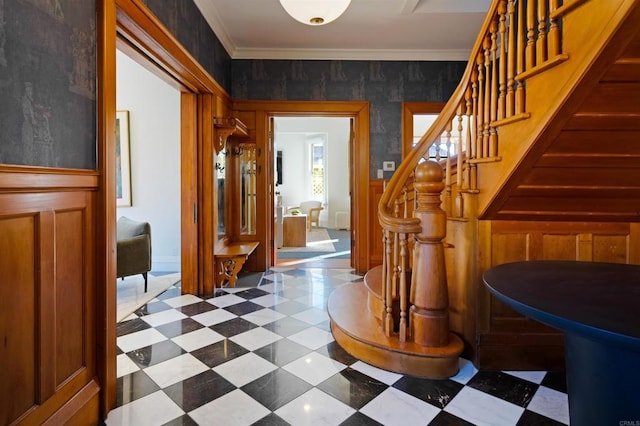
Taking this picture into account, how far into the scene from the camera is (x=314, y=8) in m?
2.13

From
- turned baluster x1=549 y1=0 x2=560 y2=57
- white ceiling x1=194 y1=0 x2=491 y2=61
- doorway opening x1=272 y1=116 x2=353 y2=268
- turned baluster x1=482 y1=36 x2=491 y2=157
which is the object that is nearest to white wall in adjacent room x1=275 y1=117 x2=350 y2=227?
doorway opening x1=272 y1=116 x2=353 y2=268

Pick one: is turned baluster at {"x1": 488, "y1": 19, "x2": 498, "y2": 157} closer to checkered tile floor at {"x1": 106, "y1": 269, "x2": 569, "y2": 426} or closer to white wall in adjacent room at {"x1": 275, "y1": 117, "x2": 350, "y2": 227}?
checkered tile floor at {"x1": 106, "y1": 269, "x2": 569, "y2": 426}

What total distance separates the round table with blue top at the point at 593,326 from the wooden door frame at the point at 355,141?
315cm

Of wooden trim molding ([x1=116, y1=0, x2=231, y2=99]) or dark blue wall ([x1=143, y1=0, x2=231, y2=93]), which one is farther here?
dark blue wall ([x1=143, y1=0, x2=231, y2=93])

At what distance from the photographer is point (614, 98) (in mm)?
1391

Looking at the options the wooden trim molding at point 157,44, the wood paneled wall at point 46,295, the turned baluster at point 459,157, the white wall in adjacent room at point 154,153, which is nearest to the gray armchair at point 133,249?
the white wall in adjacent room at point 154,153

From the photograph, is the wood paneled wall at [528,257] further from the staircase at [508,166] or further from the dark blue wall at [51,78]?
the dark blue wall at [51,78]

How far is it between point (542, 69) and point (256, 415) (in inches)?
78.8

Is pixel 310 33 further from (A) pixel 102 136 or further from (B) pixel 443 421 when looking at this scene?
(B) pixel 443 421

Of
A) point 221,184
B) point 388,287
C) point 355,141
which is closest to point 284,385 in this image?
point 388,287

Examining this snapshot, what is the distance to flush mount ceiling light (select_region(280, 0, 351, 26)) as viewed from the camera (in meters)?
2.09

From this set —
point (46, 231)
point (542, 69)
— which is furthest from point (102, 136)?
point (542, 69)

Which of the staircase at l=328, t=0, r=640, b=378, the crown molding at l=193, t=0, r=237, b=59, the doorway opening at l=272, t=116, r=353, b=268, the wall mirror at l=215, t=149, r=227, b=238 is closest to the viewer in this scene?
the staircase at l=328, t=0, r=640, b=378

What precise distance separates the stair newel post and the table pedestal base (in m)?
0.80
